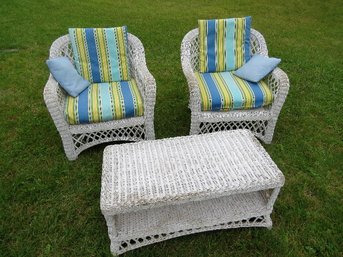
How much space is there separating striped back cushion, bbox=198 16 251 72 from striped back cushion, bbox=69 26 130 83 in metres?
0.92

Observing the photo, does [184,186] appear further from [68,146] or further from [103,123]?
[68,146]

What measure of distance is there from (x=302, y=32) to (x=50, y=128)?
18.6ft

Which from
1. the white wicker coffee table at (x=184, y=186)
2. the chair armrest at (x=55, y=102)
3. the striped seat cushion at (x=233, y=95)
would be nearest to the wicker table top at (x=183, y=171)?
the white wicker coffee table at (x=184, y=186)

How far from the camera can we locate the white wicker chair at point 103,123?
2875 millimetres

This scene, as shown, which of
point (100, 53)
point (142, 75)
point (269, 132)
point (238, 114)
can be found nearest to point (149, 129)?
point (142, 75)

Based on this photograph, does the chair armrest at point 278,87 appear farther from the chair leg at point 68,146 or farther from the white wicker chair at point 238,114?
the chair leg at point 68,146

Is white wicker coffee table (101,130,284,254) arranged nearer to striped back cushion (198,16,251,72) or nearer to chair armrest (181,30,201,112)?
chair armrest (181,30,201,112)

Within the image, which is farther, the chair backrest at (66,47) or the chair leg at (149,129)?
the chair backrest at (66,47)

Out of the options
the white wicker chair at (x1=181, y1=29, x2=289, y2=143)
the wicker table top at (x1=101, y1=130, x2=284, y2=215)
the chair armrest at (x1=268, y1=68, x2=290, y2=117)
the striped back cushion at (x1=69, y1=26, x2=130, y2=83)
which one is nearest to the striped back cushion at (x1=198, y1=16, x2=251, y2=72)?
the white wicker chair at (x1=181, y1=29, x2=289, y2=143)

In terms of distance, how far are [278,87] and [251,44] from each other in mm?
918

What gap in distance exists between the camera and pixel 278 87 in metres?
3.12

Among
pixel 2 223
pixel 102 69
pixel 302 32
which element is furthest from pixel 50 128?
pixel 302 32

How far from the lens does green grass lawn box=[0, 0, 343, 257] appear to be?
2.46 m

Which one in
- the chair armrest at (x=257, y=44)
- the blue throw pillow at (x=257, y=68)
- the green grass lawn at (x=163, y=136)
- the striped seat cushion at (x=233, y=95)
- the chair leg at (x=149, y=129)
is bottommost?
the green grass lawn at (x=163, y=136)
